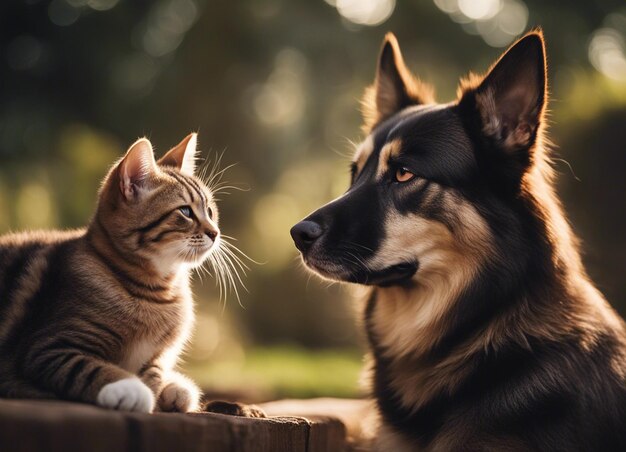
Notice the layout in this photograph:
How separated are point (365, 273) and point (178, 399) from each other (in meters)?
1.07

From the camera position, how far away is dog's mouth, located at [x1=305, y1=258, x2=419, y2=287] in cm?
319

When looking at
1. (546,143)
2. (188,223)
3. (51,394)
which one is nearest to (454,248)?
(546,143)

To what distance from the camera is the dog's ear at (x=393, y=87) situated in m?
4.04

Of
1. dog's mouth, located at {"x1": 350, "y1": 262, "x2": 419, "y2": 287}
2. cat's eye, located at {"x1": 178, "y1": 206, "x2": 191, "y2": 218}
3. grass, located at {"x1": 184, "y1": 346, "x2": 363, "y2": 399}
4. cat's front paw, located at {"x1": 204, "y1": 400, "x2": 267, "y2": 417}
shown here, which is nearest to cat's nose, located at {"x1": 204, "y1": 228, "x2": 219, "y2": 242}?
cat's eye, located at {"x1": 178, "y1": 206, "x2": 191, "y2": 218}

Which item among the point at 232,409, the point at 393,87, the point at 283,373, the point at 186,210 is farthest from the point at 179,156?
the point at 283,373

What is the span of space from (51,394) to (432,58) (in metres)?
6.51

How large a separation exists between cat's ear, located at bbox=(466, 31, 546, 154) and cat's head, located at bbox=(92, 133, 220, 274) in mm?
1426

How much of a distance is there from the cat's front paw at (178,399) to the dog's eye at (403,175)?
141 cm

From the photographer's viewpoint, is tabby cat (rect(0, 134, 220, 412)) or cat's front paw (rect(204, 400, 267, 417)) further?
cat's front paw (rect(204, 400, 267, 417))

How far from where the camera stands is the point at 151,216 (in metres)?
3.07

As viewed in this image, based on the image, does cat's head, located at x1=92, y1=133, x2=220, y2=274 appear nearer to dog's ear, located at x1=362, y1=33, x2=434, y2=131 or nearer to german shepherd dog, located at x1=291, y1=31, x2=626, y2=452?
german shepherd dog, located at x1=291, y1=31, x2=626, y2=452

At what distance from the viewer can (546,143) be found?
11.0ft

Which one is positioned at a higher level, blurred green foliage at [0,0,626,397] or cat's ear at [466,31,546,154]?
cat's ear at [466,31,546,154]

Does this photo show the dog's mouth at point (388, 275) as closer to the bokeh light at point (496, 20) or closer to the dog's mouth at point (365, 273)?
the dog's mouth at point (365, 273)
